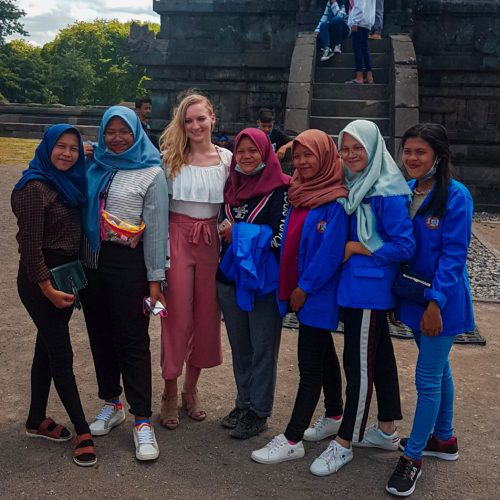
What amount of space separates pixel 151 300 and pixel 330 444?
4.12 feet

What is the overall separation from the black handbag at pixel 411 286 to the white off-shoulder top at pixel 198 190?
1.15 meters

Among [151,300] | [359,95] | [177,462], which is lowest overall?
[177,462]

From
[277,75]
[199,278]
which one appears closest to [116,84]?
[277,75]

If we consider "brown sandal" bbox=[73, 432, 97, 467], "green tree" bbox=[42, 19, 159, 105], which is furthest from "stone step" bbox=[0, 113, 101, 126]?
"brown sandal" bbox=[73, 432, 97, 467]

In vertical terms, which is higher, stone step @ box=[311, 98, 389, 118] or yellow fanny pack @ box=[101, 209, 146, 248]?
stone step @ box=[311, 98, 389, 118]

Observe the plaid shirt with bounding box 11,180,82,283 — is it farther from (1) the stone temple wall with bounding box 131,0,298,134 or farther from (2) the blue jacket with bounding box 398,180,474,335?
(1) the stone temple wall with bounding box 131,0,298,134

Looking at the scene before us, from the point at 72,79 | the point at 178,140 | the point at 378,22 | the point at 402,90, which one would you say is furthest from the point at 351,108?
the point at 72,79

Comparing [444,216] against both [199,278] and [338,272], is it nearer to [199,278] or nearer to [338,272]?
[338,272]

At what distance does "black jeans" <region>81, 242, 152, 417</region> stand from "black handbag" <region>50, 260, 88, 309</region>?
0.25 feet

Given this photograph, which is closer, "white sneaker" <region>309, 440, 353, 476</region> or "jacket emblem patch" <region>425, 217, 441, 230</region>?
"jacket emblem patch" <region>425, 217, 441, 230</region>

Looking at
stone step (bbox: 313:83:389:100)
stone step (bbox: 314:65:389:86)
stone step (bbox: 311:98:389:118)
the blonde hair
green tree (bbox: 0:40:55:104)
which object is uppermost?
green tree (bbox: 0:40:55:104)

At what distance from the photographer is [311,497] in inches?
117

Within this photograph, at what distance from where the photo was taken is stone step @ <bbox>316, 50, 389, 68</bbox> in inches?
429

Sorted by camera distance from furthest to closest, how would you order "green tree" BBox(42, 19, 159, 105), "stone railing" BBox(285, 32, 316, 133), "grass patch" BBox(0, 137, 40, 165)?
"green tree" BBox(42, 19, 159, 105)
"grass patch" BBox(0, 137, 40, 165)
"stone railing" BBox(285, 32, 316, 133)
